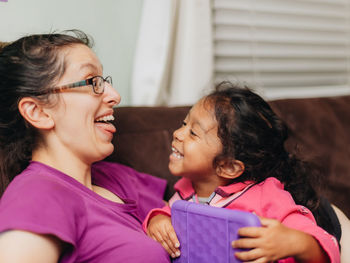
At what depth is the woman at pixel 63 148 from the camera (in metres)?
0.95

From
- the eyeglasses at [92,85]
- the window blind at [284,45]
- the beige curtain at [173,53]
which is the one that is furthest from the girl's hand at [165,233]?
the window blind at [284,45]

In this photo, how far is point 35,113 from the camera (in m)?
1.13

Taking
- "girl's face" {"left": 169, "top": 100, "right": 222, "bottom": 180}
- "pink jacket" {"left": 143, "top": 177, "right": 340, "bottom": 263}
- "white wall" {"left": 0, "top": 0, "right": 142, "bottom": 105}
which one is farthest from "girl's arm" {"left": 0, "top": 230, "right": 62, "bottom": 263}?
"white wall" {"left": 0, "top": 0, "right": 142, "bottom": 105}

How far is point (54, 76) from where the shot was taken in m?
1.13

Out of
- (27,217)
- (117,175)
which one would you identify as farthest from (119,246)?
(117,175)

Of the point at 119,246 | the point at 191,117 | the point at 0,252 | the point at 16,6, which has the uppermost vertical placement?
the point at 16,6

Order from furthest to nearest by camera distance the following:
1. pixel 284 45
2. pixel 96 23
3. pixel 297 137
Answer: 1. pixel 284 45
2. pixel 297 137
3. pixel 96 23

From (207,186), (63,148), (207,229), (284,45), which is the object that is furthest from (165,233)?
(284,45)

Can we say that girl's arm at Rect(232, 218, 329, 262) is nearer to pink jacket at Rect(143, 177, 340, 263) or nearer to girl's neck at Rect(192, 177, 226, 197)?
pink jacket at Rect(143, 177, 340, 263)

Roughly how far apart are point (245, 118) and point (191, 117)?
0.68 ft

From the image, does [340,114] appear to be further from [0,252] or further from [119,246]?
[0,252]

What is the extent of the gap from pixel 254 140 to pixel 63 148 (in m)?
0.64

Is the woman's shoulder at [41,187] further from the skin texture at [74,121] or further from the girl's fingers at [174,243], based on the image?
the girl's fingers at [174,243]

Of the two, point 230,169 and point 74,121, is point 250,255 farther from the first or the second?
point 74,121
